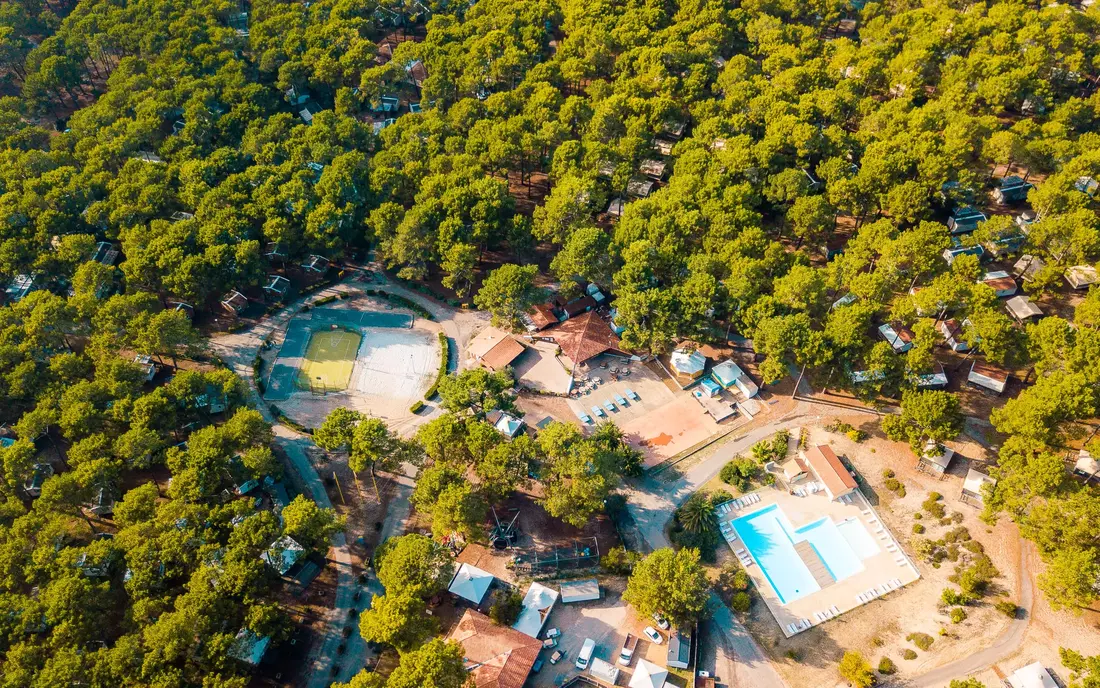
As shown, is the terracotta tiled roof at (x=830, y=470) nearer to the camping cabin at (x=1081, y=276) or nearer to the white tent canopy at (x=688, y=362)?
the white tent canopy at (x=688, y=362)

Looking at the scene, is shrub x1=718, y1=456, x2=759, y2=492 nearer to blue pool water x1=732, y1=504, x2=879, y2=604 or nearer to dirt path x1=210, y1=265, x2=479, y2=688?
blue pool water x1=732, y1=504, x2=879, y2=604

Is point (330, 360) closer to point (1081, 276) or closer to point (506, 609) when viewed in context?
point (506, 609)

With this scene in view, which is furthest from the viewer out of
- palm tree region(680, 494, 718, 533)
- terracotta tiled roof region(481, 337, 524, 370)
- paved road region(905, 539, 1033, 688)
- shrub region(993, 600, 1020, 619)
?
terracotta tiled roof region(481, 337, 524, 370)

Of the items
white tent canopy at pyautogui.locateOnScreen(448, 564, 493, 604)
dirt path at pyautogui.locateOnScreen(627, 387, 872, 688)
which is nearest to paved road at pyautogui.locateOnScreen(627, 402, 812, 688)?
dirt path at pyautogui.locateOnScreen(627, 387, 872, 688)

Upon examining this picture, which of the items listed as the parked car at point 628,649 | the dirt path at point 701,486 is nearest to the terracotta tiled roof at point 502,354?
the dirt path at point 701,486

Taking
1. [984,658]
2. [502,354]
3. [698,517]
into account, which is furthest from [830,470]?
[502,354]
